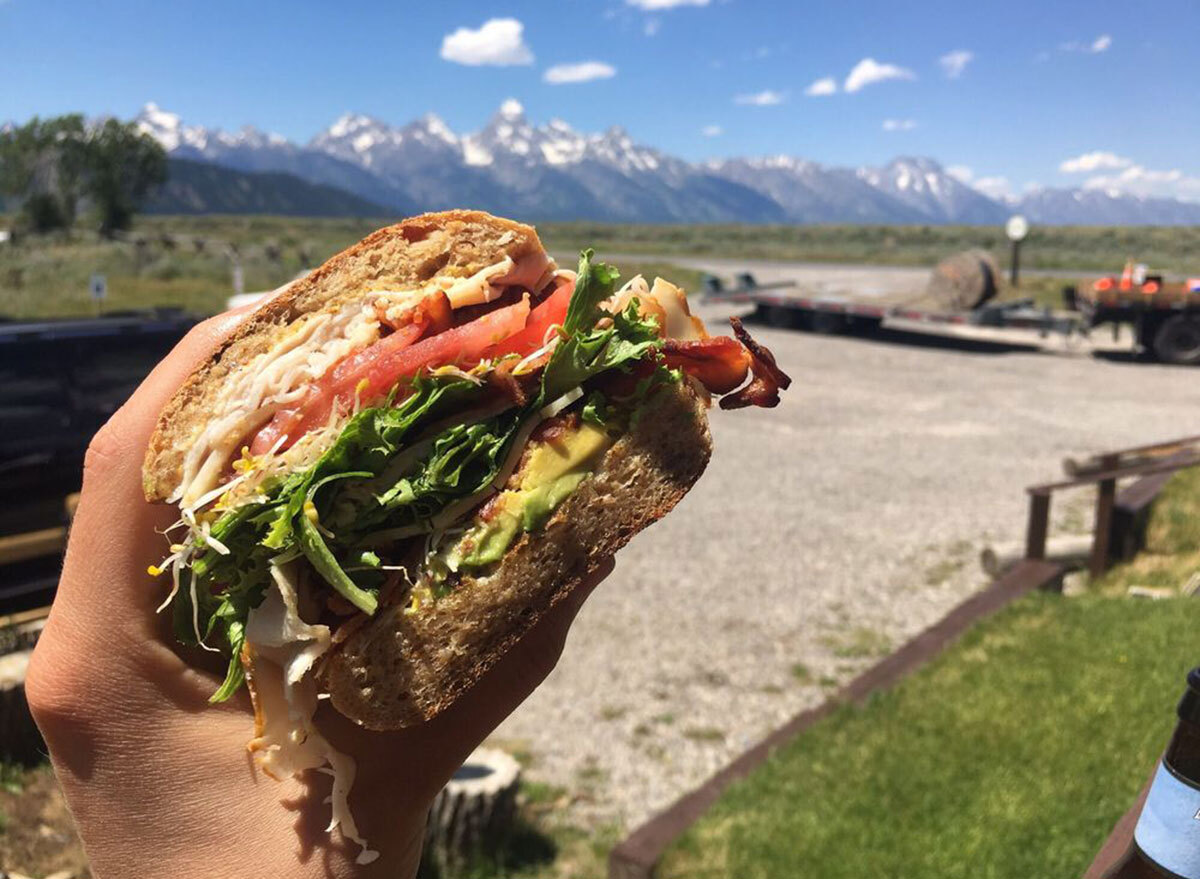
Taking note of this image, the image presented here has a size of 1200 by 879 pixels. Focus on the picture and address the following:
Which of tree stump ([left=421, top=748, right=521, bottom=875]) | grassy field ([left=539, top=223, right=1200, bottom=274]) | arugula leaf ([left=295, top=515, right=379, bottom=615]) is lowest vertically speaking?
tree stump ([left=421, top=748, right=521, bottom=875])

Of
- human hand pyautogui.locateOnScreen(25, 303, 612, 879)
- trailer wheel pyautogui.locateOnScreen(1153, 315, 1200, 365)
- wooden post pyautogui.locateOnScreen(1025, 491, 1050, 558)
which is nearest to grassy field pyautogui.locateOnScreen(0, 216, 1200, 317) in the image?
trailer wheel pyautogui.locateOnScreen(1153, 315, 1200, 365)

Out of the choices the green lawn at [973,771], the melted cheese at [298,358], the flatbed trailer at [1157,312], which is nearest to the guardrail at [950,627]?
the green lawn at [973,771]

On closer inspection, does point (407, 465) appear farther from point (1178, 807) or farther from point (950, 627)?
point (950, 627)

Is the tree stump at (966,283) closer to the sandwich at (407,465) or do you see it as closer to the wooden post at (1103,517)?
the wooden post at (1103,517)

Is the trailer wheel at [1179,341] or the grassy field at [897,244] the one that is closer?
the trailer wheel at [1179,341]

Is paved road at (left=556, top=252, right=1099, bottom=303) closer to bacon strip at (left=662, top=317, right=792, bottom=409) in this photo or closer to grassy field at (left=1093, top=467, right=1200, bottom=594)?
grassy field at (left=1093, top=467, right=1200, bottom=594)

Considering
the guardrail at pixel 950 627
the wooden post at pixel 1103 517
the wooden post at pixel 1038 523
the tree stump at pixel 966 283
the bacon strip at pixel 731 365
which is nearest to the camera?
the bacon strip at pixel 731 365

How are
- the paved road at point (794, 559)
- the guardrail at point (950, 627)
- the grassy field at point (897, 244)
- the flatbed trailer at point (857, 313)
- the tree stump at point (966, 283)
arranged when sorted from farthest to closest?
the grassy field at point (897, 244) → the tree stump at point (966, 283) → the flatbed trailer at point (857, 313) → the paved road at point (794, 559) → the guardrail at point (950, 627)
